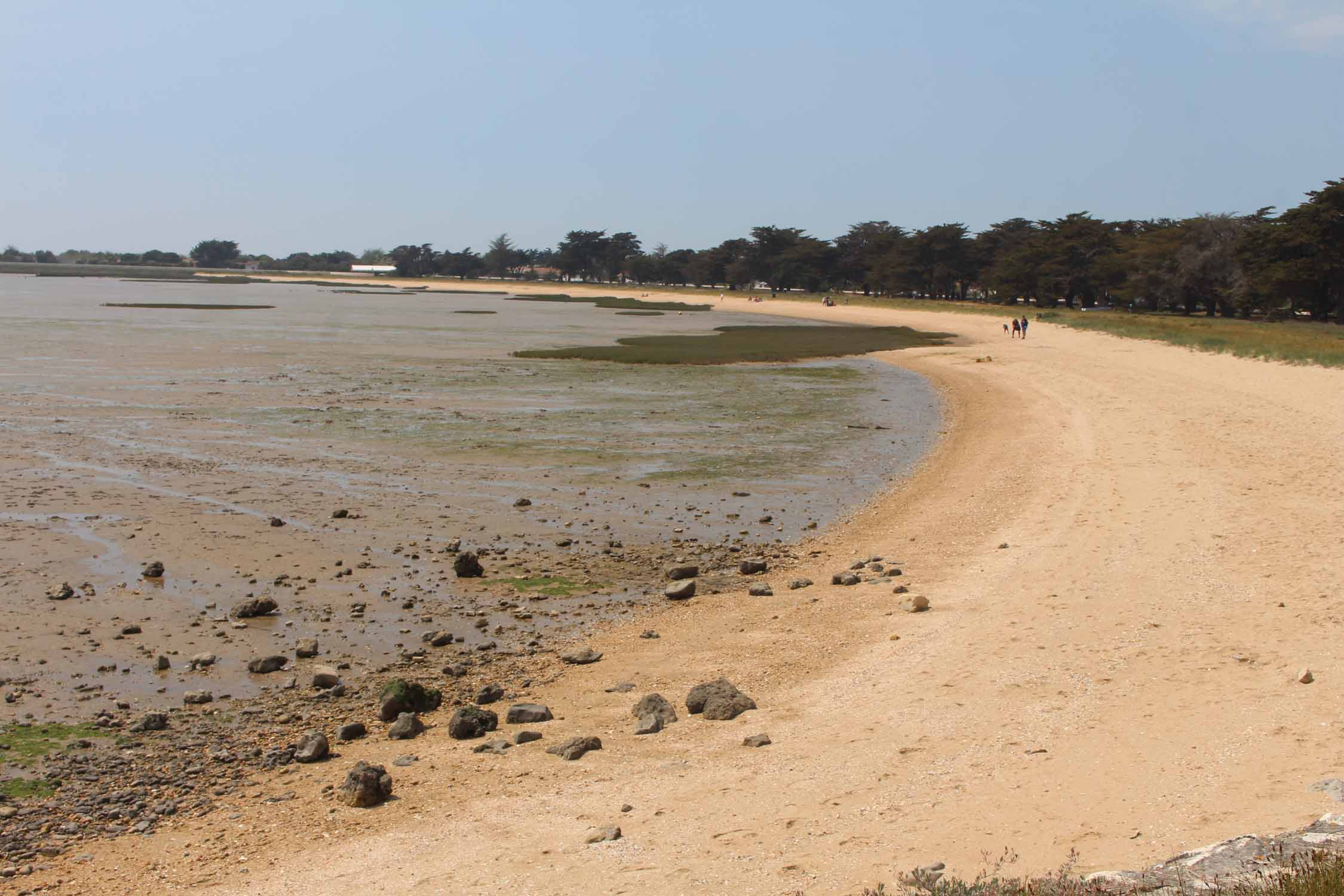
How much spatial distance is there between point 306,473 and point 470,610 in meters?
9.16

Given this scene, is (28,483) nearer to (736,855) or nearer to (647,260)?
(736,855)

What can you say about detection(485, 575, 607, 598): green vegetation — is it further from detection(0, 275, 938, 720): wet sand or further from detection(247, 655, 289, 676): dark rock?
detection(247, 655, 289, 676): dark rock

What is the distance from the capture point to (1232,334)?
2051 inches

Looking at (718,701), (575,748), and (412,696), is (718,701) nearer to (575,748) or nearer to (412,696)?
(575,748)

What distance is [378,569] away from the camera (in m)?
14.1

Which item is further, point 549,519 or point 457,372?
point 457,372

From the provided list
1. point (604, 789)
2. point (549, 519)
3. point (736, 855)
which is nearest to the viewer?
A: point (736, 855)

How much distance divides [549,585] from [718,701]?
15.7ft

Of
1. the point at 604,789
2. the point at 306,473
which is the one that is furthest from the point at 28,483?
the point at 604,789

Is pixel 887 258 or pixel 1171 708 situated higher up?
pixel 887 258

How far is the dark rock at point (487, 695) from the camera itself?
9859 mm

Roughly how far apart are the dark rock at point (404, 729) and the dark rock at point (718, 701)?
2.25 meters

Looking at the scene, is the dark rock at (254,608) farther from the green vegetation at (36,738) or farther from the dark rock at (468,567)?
the green vegetation at (36,738)

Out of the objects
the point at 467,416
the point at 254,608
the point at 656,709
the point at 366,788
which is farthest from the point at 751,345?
the point at 366,788
